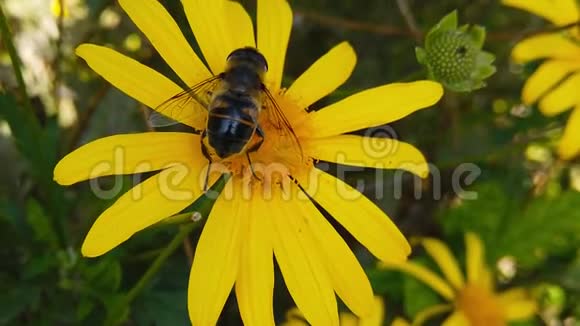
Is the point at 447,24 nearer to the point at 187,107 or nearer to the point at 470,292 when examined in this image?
the point at 187,107

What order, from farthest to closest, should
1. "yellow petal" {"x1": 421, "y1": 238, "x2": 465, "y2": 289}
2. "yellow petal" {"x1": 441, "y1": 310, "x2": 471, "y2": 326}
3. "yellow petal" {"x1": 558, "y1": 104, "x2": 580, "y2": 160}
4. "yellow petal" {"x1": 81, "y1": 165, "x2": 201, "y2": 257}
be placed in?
"yellow petal" {"x1": 421, "y1": 238, "x2": 465, "y2": 289}, "yellow petal" {"x1": 441, "y1": 310, "x2": 471, "y2": 326}, "yellow petal" {"x1": 558, "y1": 104, "x2": 580, "y2": 160}, "yellow petal" {"x1": 81, "y1": 165, "x2": 201, "y2": 257}

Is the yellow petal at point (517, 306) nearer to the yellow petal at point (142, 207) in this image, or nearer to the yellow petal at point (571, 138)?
the yellow petal at point (571, 138)

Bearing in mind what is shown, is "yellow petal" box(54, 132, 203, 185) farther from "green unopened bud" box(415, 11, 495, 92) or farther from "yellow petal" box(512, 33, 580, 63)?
"yellow petal" box(512, 33, 580, 63)

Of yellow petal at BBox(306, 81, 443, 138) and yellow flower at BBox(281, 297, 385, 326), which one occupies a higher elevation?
yellow petal at BBox(306, 81, 443, 138)

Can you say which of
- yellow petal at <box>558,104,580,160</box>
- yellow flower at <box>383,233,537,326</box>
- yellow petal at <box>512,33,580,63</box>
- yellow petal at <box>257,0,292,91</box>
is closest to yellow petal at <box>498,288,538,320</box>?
yellow flower at <box>383,233,537,326</box>

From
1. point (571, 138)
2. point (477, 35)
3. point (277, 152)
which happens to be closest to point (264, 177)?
point (277, 152)

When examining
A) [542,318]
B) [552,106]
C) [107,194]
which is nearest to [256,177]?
[107,194]
